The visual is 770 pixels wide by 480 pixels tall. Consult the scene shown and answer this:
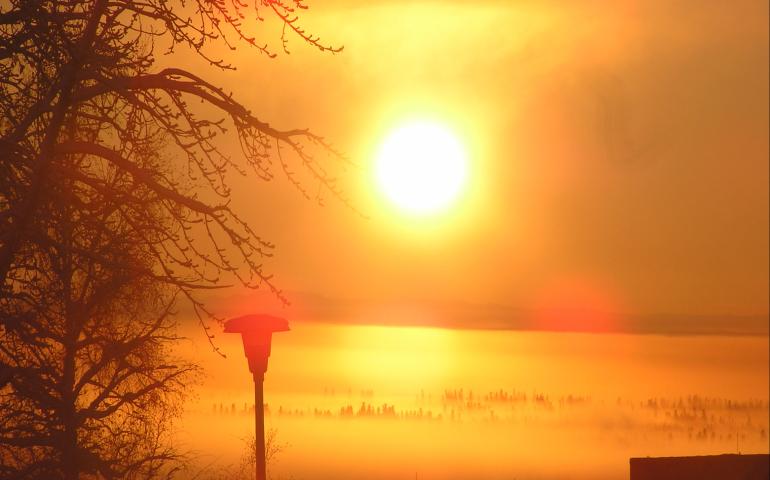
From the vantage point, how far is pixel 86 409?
578 inches

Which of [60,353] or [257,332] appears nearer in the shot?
[60,353]

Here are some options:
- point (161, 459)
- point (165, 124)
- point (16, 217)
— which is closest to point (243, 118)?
point (165, 124)

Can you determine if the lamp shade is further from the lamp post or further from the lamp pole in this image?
the lamp pole

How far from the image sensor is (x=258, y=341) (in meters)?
12.5

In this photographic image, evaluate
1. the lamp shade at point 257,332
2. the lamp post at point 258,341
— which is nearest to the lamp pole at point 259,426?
the lamp post at point 258,341

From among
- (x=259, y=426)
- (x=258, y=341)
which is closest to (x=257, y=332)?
(x=258, y=341)

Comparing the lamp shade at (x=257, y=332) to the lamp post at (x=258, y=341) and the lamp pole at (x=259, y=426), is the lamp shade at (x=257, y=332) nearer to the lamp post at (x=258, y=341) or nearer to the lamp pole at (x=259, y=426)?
the lamp post at (x=258, y=341)

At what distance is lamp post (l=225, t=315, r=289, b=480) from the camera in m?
12.3

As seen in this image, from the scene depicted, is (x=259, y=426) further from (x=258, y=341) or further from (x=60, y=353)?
(x=60, y=353)

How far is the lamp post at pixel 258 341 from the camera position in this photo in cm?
1233

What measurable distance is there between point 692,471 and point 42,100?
6185mm

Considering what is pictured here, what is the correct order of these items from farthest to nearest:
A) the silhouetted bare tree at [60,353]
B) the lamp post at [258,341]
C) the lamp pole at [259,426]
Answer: the lamp post at [258,341] < the lamp pole at [259,426] < the silhouetted bare tree at [60,353]

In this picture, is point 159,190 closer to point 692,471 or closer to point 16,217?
point 16,217

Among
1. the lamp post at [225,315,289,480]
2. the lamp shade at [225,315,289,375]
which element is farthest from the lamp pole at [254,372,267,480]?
the lamp shade at [225,315,289,375]
